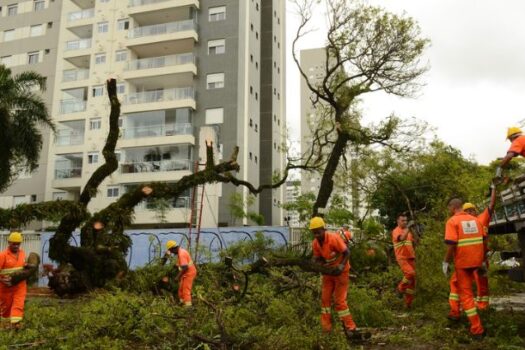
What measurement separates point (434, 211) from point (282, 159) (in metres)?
30.9

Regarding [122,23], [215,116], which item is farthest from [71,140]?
[215,116]

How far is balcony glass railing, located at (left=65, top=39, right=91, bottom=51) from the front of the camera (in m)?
37.9

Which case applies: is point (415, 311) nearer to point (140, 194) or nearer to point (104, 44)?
point (140, 194)

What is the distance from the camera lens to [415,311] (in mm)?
9633

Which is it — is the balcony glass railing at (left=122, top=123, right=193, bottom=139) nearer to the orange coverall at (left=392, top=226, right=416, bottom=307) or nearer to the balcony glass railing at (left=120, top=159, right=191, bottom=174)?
the balcony glass railing at (left=120, top=159, right=191, bottom=174)

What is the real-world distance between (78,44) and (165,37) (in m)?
8.37

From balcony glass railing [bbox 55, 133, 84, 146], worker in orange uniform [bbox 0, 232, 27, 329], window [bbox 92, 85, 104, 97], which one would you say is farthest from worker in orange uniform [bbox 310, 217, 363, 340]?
window [bbox 92, 85, 104, 97]

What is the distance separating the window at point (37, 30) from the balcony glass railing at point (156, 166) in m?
16.0

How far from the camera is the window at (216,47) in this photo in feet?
116

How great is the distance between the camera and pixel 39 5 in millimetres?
41125

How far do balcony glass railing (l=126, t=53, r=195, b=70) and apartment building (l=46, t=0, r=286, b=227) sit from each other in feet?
0.24

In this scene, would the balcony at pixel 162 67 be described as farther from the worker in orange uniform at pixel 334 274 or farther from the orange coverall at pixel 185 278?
the worker in orange uniform at pixel 334 274

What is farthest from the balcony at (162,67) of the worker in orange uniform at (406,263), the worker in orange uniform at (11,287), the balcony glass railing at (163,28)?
the worker in orange uniform at (11,287)

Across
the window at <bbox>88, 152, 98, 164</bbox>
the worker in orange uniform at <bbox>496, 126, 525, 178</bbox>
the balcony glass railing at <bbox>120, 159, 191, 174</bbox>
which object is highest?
the window at <bbox>88, 152, 98, 164</bbox>
